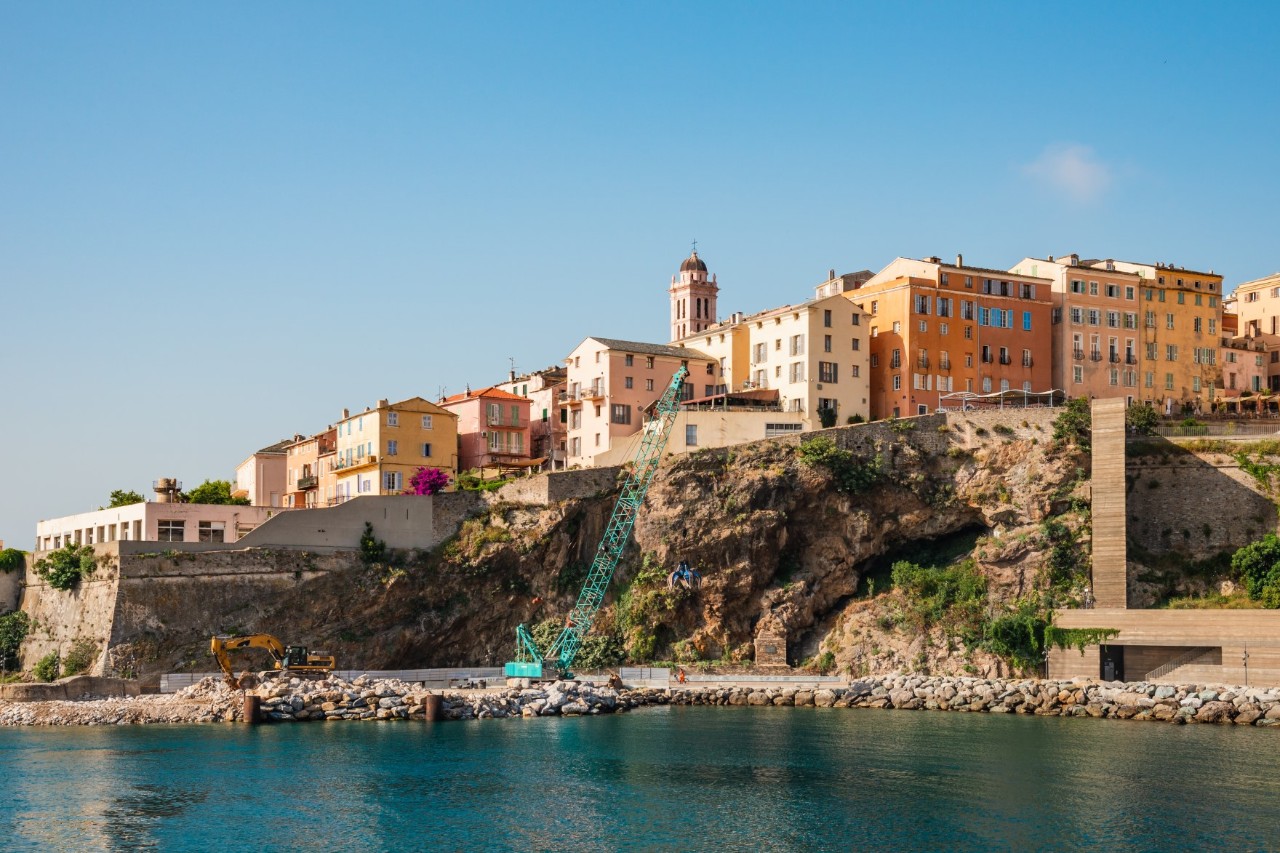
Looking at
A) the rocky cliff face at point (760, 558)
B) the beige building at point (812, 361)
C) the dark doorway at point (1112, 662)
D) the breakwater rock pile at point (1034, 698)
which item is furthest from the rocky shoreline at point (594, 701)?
the beige building at point (812, 361)

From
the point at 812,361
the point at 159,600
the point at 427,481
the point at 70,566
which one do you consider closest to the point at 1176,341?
the point at 812,361

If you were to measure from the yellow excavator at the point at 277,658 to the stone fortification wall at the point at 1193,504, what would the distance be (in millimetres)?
34271

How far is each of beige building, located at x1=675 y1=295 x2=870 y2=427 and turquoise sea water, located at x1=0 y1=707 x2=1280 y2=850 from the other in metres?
23.9

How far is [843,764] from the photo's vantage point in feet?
142

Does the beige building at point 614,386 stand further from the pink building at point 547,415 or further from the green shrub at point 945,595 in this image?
the green shrub at point 945,595

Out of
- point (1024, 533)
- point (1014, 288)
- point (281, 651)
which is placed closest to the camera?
point (281, 651)

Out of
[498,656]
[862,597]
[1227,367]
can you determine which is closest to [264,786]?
[498,656]

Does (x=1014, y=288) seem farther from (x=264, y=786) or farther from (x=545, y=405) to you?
(x=264, y=786)

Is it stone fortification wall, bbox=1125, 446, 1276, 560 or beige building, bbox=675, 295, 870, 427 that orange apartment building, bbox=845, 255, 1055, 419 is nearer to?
beige building, bbox=675, 295, 870, 427

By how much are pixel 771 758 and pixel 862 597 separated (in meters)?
22.5

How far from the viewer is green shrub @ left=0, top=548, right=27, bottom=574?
66.2 meters

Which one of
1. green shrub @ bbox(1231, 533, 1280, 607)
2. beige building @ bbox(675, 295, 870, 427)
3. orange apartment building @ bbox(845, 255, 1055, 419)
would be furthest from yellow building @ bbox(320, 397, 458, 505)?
green shrub @ bbox(1231, 533, 1280, 607)

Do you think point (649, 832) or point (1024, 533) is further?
point (1024, 533)

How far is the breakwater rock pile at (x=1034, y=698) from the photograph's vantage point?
2063 inches
